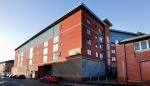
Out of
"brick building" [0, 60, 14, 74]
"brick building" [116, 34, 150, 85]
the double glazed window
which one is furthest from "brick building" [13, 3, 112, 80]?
"brick building" [0, 60, 14, 74]

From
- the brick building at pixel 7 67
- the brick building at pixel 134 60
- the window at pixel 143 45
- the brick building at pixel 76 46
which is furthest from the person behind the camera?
the brick building at pixel 7 67

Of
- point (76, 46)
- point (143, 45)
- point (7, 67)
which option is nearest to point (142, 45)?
point (143, 45)

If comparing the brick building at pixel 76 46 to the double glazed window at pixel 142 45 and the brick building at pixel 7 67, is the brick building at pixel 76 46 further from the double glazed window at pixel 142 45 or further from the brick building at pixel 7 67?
the brick building at pixel 7 67

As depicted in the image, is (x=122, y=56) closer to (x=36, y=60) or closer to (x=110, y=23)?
(x=110, y=23)

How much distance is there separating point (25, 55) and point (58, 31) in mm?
34601

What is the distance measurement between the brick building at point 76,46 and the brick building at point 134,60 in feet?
36.8

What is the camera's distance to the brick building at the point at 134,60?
848 inches

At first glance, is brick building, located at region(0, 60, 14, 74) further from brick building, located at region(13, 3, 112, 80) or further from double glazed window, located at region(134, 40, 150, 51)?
double glazed window, located at region(134, 40, 150, 51)

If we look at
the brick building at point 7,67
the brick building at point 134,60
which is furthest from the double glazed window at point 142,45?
the brick building at point 7,67

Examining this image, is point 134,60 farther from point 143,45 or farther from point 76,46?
point 76,46

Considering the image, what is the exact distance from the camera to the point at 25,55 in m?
71.1

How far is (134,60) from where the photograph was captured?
901 inches

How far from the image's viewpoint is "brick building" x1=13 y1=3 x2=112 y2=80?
115ft

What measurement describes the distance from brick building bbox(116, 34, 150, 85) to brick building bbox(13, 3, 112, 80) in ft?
36.8
